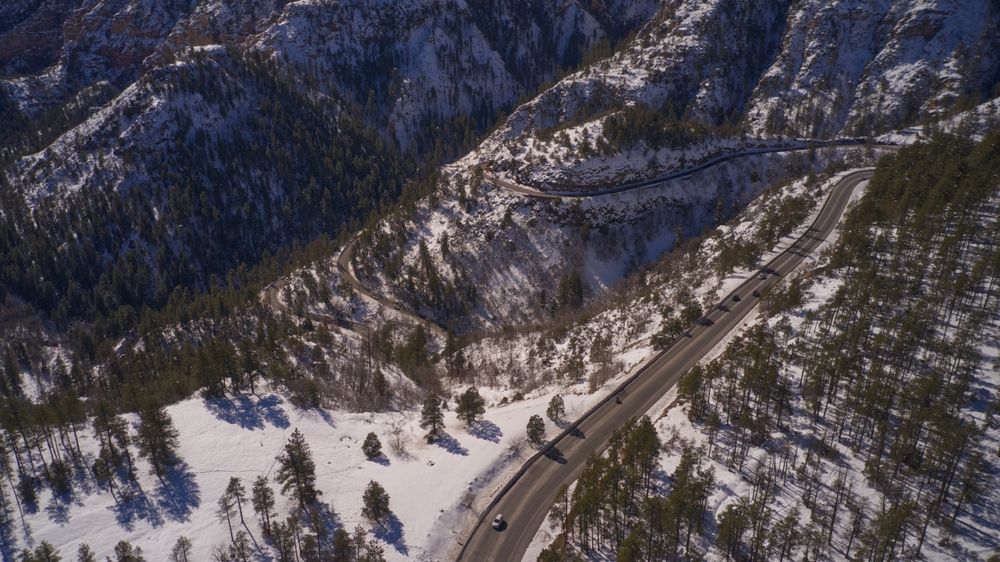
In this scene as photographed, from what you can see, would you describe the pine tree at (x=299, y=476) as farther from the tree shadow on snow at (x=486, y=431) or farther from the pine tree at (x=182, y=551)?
the tree shadow on snow at (x=486, y=431)

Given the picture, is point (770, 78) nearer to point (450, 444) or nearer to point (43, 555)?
point (450, 444)

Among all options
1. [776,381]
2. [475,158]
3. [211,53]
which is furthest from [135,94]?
[776,381]

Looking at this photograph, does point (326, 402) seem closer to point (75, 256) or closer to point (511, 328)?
point (511, 328)

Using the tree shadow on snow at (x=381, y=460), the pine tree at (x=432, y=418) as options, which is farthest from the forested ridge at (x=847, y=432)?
the tree shadow on snow at (x=381, y=460)

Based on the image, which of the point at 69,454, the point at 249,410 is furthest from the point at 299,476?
the point at 69,454

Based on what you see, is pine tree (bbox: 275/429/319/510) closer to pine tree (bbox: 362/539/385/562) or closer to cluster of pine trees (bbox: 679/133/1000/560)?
pine tree (bbox: 362/539/385/562)

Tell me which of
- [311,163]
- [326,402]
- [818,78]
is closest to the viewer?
[326,402]
